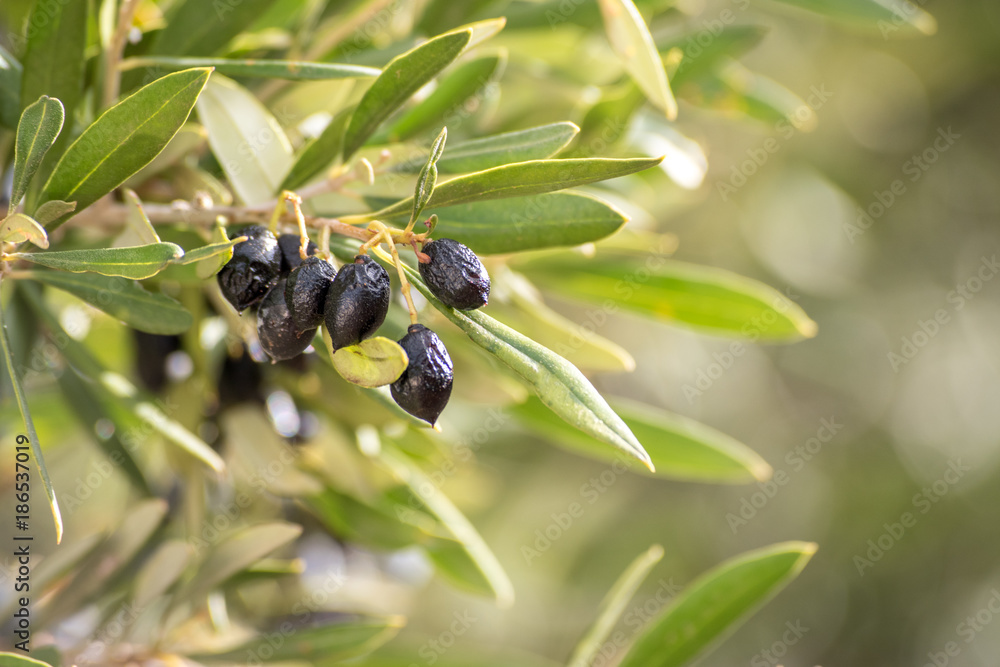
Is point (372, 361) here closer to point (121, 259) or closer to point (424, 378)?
point (424, 378)

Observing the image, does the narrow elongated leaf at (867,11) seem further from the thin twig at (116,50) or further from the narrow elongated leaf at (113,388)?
the narrow elongated leaf at (113,388)

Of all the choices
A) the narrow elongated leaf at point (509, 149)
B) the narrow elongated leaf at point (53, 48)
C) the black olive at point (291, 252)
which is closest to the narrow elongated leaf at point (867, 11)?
the narrow elongated leaf at point (509, 149)

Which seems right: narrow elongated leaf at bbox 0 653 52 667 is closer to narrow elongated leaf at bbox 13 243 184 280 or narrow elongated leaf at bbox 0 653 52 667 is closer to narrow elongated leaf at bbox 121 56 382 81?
narrow elongated leaf at bbox 13 243 184 280

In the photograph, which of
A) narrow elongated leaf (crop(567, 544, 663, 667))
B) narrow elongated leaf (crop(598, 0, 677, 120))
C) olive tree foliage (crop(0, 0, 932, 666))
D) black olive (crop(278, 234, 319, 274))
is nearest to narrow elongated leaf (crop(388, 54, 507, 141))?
olive tree foliage (crop(0, 0, 932, 666))

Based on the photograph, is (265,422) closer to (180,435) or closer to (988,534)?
(180,435)

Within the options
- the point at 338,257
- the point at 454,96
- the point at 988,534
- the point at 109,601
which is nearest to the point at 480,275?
the point at 338,257

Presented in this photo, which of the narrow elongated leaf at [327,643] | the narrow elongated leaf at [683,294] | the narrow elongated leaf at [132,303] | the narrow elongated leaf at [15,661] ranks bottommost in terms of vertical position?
the narrow elongated leaf at [327,643]
